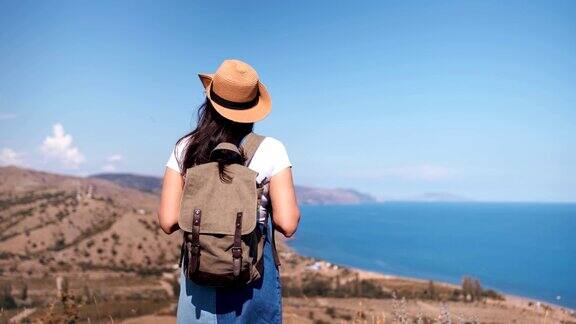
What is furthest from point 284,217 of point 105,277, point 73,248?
point 73,248

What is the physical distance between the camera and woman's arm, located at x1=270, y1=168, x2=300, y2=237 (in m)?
2.12

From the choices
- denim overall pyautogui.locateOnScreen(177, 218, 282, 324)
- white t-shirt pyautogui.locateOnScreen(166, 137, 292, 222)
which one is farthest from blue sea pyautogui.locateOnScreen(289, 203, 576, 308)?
white t-shirt pyautogui.locateOnScreen(166, 137, 292, 222)

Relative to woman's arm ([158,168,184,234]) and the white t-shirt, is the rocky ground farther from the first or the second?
the white t-shirt

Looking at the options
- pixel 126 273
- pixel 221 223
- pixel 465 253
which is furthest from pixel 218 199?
pixel 465 253

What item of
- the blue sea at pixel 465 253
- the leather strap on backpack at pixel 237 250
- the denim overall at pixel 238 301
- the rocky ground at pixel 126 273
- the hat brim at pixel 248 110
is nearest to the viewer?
the leather strap on backpack at pixel 237 250

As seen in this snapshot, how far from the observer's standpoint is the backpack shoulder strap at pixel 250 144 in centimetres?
214

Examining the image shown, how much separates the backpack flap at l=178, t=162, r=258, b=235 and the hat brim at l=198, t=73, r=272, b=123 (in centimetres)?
26

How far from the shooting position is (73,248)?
45.7 meters

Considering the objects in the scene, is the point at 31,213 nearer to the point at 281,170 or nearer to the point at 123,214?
the point at 123,214

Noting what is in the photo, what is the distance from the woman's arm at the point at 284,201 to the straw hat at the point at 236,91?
11.5 inches

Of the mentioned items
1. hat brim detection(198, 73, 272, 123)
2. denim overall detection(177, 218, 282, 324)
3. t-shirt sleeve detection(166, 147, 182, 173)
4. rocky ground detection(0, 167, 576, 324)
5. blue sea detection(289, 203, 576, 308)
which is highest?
hat brim detection(198, 73, 272, 123)

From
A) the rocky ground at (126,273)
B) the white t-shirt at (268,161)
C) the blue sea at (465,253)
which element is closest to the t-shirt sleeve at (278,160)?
the white t-shirt at (268,161)

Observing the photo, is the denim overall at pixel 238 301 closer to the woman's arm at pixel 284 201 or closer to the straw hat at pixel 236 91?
the woman's arm at pixel 284 201

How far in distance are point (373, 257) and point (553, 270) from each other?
29.3 metres
